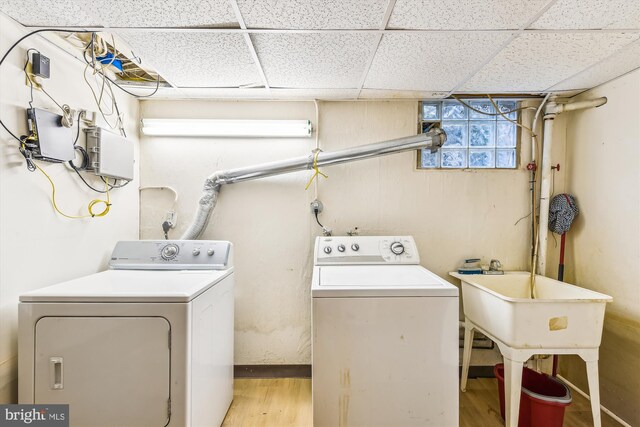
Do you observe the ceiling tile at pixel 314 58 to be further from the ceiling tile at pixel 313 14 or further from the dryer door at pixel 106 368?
the dryer door at pixel 106 368

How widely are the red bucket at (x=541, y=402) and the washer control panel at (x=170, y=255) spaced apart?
185 centimetres

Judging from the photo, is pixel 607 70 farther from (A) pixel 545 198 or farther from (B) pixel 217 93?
(B) pixel 217 93

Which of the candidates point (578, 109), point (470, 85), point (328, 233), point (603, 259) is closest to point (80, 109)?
point (328, 233)

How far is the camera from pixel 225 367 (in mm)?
A: 1835

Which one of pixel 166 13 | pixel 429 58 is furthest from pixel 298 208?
pixel 166 13

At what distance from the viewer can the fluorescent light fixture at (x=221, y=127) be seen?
2.20 meters

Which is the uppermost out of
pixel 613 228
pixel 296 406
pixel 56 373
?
pixel 613 228

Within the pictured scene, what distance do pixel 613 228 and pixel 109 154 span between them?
3111 mm

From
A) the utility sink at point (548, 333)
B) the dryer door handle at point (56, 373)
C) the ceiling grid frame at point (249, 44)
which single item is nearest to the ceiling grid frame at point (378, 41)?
the ceiling grid frame at point (249, 44)

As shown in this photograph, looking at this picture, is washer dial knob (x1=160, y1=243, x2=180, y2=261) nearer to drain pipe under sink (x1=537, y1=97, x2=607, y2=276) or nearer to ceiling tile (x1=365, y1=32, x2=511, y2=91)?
ceiling tile (x1=365, y1=32, x2=511, y2=91)

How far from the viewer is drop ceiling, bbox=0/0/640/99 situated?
49.8 inches

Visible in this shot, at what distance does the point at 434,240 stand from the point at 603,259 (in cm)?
101

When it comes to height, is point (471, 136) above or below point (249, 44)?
below

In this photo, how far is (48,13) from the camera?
130 centimetres
